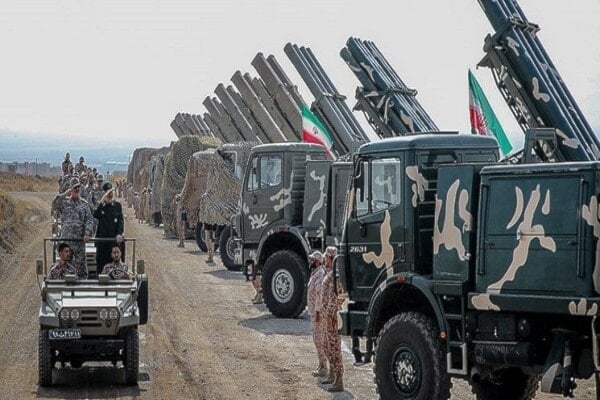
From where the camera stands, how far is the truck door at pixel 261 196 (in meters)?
21.7

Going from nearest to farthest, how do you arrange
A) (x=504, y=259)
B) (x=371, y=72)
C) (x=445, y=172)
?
(x=504, y=259) < (x=445, y=172) < (x=371, y=72)

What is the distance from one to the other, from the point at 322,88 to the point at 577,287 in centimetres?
2148

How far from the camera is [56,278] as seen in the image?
47.3 feet

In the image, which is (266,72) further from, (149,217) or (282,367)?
(282,367)

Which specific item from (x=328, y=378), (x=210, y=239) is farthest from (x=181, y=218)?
(x=328, y=378)

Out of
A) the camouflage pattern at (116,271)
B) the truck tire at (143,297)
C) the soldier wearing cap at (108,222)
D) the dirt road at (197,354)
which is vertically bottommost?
the dirt road at (197,354)

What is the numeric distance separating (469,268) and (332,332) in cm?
291

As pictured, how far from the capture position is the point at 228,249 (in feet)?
99.2

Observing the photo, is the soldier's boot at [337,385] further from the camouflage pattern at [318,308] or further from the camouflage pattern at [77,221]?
the camouflage pattern at [77,221]

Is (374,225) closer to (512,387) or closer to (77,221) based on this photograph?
(512,387)

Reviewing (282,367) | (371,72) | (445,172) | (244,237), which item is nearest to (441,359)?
(445,172)

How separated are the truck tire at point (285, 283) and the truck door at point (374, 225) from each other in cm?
712

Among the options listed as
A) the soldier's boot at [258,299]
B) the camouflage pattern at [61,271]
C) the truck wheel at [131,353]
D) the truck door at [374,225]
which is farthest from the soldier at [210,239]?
the truck door at [374,225]

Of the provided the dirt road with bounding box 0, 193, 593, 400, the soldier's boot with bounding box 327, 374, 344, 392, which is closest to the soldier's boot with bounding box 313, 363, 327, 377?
the dirt road with bounding box 0, 193, 593, 400
